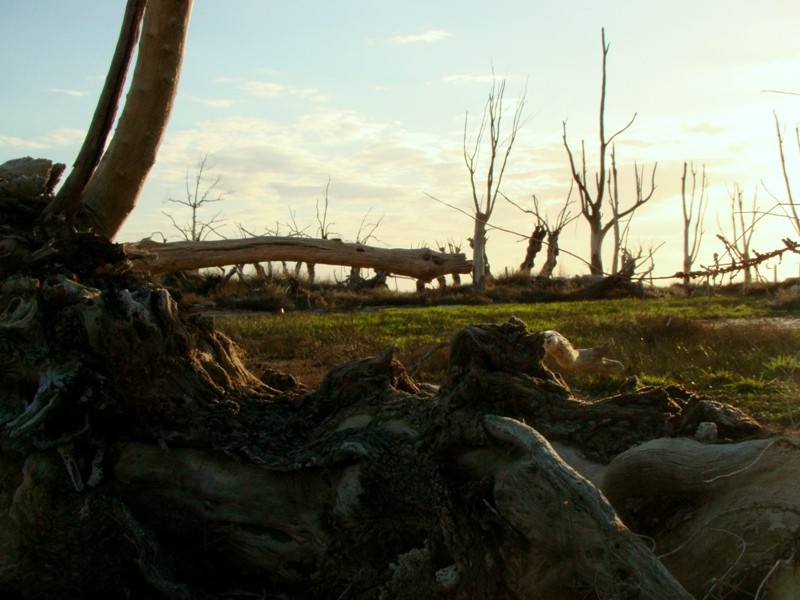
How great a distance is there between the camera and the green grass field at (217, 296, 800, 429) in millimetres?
7789

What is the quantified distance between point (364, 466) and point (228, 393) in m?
0.98

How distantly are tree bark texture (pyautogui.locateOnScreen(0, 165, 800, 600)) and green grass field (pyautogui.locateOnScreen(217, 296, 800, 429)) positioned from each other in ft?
8.18

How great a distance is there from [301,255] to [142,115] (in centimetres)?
319

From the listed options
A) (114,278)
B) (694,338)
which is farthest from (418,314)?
(114,278)

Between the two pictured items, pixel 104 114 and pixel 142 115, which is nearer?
pixel 104 114

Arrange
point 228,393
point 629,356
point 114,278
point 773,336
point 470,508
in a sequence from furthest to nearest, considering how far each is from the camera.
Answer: point 773,336 → point 629,356 → point 114,278 → point 228,393 → point 470,508

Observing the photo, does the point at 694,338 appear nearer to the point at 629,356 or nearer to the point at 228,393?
the point at 629,356

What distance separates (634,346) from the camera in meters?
10.3

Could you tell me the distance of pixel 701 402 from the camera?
12.6ft

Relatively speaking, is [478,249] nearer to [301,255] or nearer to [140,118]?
[301,255]

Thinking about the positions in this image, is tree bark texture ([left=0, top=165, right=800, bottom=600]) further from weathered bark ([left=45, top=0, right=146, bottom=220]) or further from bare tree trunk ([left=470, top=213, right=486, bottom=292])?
bare tree trunk ([left=470, top=213, right=486, bottom=292])

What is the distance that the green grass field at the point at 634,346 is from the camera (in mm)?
7789

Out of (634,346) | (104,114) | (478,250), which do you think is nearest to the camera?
(104,114)

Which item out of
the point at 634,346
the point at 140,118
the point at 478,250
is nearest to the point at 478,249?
the point at 478,250
